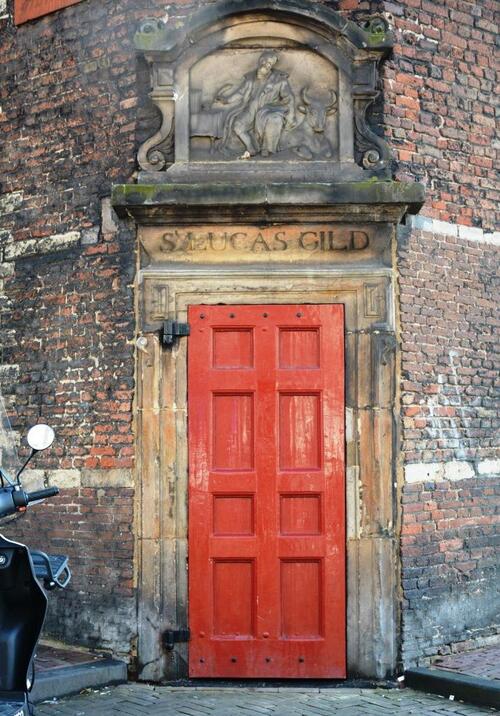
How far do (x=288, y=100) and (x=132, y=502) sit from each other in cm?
319

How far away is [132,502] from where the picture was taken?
22.9ft

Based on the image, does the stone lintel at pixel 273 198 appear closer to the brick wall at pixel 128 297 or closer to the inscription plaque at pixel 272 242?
the inscription plaque at pixel 272 242

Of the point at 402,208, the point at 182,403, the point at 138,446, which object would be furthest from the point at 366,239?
the point at 138,446

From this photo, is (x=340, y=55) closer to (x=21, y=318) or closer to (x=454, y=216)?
(x=454, y=216)

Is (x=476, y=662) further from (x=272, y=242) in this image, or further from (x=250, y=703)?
(x=272, y=242)

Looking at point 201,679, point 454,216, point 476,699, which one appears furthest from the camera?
point 454,216

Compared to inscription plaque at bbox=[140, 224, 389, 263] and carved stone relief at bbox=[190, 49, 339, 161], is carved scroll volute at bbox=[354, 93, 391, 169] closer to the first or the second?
carved stone relief at bbox=[190, 49, 339, 161]

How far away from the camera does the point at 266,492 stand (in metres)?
6.86

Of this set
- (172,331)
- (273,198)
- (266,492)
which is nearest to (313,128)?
(273,198)

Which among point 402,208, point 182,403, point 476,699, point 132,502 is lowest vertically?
point 476,699

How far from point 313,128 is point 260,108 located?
42cm

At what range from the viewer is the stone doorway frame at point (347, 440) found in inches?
267

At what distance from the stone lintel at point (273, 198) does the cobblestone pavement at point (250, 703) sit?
3354 millimetres

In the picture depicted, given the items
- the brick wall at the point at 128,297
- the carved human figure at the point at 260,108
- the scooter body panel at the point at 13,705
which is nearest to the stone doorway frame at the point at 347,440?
the brick wall at the point at 128,297
